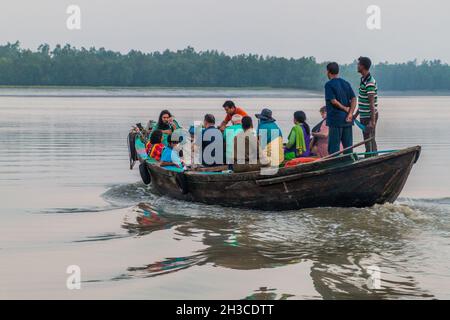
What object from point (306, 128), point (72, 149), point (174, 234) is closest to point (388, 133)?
point (72, 149)

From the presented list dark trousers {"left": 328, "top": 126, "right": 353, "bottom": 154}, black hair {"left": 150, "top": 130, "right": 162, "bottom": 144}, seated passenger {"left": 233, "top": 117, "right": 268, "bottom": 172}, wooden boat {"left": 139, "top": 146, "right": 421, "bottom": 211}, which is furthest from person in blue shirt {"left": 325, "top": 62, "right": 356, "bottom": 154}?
black hair {"left": 150, "top": 130, "right": 162, "bottom": 144}

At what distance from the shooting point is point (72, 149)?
23594 mm

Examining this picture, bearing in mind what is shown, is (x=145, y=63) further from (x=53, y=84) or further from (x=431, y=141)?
(x=431, y=141)

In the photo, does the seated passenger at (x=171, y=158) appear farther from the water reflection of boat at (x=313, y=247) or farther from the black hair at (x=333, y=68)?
the black hair at (x=333, y=68)

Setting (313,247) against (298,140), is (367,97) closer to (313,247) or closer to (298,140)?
(298,140)

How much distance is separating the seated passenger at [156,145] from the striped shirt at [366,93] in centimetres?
382

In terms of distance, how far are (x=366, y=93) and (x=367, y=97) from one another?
2.4 inches

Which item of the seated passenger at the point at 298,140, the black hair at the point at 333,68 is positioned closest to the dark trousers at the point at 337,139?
the seated passenger at the point at 298,140

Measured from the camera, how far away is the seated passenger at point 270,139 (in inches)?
447

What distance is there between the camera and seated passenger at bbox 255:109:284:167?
1135cm

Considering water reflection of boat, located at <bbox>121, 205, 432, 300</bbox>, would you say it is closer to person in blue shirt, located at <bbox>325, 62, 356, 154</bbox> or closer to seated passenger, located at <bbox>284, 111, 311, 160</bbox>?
person in blue shirt, located at <bbox>325, 62, 356, 154</bbox>

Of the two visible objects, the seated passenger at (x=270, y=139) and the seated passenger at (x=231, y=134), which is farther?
the seated passenger at (x=231, y=134)

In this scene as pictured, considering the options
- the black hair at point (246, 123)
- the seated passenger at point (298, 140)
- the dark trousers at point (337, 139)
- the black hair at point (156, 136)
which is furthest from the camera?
the black hair at point (156, 136)

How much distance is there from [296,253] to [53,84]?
118 m
